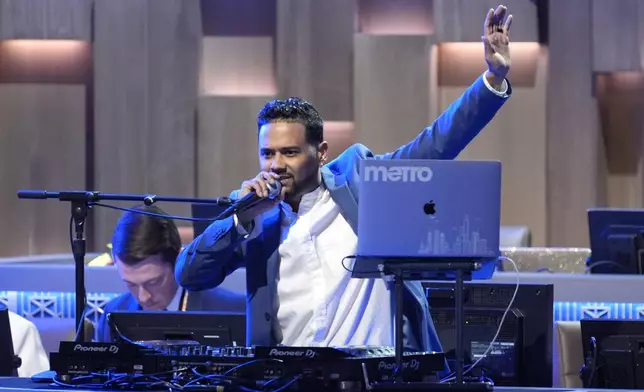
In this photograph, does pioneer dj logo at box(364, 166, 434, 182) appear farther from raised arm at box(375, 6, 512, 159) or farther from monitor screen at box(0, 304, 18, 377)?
monitor screen at box(0, 304, 18, 377)

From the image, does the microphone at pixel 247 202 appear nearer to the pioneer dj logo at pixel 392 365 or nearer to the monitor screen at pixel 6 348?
the pioneer dj logo at pixel 392 365

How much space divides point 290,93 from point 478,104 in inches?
161

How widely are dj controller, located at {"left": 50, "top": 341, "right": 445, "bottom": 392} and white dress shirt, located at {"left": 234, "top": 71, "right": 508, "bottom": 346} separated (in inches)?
16.2

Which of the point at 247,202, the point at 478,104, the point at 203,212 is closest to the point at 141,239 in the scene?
the point at 203,212

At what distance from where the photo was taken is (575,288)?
4.21 metres

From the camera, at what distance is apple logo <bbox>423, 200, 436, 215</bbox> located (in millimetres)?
2066

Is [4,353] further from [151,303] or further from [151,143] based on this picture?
[151,143]

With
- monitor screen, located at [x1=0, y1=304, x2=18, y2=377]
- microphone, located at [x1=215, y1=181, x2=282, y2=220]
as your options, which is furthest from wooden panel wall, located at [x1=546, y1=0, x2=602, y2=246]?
monitor screen, located at [x1=0, y1=304, x2=18, y2=377]

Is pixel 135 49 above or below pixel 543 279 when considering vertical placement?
above

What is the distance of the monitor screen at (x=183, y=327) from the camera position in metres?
2.60

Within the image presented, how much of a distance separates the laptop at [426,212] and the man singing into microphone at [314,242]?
1.88 feet

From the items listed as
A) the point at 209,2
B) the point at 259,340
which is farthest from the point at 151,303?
the point at 209,2

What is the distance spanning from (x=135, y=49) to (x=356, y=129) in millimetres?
1537

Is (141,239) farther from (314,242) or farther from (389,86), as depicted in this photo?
(389,86)
